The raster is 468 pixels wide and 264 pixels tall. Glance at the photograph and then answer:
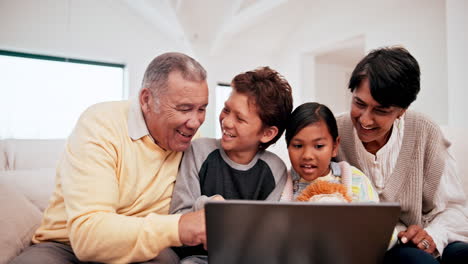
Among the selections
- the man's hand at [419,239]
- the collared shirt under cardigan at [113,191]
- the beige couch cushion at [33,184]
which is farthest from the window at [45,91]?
the man's hand at [419,239]

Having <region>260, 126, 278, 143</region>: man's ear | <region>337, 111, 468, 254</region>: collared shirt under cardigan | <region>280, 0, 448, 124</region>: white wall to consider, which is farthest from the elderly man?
<region>280, 0, 448, 124</region>: white wall

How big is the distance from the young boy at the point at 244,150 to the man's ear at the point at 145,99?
0.23m

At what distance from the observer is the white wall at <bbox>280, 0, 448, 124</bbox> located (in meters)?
3.58

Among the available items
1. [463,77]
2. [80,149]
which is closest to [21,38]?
[80,149]

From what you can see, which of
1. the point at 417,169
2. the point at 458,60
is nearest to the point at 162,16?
the point at 458,60

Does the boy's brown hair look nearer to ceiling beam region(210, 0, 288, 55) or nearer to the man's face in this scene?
the man's face

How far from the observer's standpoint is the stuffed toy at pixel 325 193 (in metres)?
0.98

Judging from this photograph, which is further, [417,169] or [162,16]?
[162,16]

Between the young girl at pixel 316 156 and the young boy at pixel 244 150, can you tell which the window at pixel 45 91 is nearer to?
the young boy at pixel 244 150

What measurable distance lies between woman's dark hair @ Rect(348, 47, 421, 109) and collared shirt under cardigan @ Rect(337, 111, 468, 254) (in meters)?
0.16

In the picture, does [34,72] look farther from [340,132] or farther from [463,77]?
[463,77]

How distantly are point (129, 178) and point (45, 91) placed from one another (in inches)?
156

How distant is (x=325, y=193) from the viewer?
1007 millimetres

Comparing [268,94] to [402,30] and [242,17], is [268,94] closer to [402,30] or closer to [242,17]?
[402,30]
